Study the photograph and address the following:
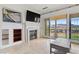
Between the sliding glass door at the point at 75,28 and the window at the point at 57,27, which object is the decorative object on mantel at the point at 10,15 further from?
the sliding glass door at the point at 75,28

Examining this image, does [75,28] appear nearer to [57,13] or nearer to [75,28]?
[75,28]

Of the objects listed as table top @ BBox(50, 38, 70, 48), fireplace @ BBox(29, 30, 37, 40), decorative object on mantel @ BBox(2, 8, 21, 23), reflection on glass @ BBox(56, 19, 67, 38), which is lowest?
table top @ BBox(50, 38, 70, 48)

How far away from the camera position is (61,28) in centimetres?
210

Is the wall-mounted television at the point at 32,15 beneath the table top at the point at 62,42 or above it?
above

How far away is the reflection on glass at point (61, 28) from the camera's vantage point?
2084mm

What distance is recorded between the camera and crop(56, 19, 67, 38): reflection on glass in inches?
82.0

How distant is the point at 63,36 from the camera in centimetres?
209

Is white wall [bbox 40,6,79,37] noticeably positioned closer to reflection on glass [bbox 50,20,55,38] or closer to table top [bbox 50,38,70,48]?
reflection on glass [bbox 50,20,55,38]

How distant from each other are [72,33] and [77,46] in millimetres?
331

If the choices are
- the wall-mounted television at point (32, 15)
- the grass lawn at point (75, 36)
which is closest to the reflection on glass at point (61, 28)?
the grass lawn at point (75, 36)

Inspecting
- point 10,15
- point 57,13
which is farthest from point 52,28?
point 10,15

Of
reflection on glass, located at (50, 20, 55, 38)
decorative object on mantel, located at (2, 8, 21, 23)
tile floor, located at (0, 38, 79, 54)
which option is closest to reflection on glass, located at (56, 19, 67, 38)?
reflection on glass, located at (50, 20, 55, 38)
